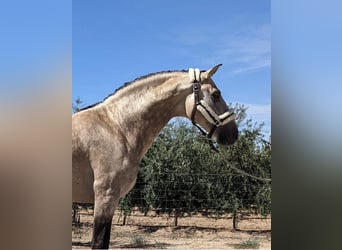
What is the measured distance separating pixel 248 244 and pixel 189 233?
0.72 meters

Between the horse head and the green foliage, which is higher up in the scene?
the horse head

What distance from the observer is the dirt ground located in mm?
4523

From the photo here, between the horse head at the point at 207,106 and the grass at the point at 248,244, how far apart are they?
2327mm

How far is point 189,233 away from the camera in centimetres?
487

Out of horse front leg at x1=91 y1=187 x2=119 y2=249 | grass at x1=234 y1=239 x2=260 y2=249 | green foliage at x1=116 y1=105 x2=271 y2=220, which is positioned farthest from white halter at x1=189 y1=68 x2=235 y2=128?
grass at x1=234 y1=239 x2=260 y2=249

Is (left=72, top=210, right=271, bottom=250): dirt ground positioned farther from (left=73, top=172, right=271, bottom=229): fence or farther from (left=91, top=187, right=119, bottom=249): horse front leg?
(left=91, top=187, right=119, bottom=249): horse front leg

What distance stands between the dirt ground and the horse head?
213 cm

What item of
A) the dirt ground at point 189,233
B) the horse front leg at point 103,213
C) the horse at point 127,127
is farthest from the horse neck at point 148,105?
the dirt ground at point 189,233

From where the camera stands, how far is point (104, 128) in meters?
2.61

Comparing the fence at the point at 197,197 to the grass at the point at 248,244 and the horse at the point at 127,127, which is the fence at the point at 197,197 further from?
the horse at the point at 127,127

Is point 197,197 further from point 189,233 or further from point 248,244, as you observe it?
point 248,244

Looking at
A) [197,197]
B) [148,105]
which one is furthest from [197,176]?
[148,105]
